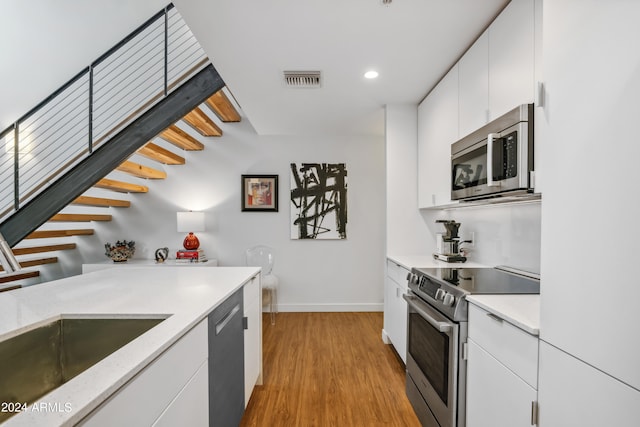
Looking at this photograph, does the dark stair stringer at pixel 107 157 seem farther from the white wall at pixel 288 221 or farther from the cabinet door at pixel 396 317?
the cabinet door at pixel 396 317

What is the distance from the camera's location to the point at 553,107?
1026mm

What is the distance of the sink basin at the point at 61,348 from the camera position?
1033 mm

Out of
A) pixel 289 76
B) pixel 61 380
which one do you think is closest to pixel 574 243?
pixel 61 380

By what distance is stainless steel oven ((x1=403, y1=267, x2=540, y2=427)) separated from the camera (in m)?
1.55

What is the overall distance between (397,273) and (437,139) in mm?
1193

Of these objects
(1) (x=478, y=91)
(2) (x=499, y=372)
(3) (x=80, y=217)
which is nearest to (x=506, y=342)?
(2) (x=499, y=372)

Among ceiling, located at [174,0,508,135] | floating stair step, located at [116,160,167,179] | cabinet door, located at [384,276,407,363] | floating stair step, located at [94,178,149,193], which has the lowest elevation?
cabinet door, located at [384,276,407,363]

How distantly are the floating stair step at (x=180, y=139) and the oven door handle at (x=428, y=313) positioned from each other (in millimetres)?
2795

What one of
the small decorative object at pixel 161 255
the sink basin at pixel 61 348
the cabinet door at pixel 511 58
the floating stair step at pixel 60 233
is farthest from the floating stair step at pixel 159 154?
the cabinet door at pixel 511 58

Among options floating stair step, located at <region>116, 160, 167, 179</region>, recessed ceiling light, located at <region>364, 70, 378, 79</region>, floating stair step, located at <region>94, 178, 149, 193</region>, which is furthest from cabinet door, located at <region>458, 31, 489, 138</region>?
floating stair step, located at <region>94, 178, 149, 193</region>

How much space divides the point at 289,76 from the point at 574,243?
7.30ft

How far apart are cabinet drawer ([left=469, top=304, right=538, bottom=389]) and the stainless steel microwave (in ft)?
2.10

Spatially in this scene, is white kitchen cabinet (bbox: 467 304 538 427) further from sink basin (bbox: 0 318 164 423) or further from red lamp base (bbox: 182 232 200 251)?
A: red lamp base (bbox: 182 232 200 251)

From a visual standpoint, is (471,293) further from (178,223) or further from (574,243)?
(178,223)
